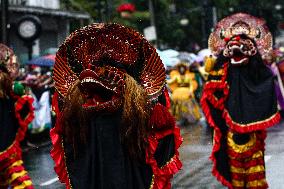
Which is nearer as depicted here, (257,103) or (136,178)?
(136,178)

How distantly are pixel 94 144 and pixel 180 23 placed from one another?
3909 cm

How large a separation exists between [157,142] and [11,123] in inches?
158

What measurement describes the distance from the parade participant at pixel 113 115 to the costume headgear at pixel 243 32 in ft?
13.1

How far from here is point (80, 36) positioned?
4.95 m

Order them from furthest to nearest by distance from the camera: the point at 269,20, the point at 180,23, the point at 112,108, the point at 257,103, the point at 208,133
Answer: the point at 269,20 → the point at 180,23 → the point at 208,133 → the point at 257,103 → the point at 112,108

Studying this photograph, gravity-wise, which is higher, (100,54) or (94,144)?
(100,54)

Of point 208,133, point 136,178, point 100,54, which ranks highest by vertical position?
point 100,54

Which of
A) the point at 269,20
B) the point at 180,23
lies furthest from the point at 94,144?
the point at 269,20

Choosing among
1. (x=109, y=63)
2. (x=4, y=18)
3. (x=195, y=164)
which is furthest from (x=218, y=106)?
(x=4, y=18)

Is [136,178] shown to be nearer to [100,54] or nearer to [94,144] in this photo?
[94,144]

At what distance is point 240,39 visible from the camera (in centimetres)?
856

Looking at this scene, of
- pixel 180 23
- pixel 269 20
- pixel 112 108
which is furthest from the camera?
pixel 269 20

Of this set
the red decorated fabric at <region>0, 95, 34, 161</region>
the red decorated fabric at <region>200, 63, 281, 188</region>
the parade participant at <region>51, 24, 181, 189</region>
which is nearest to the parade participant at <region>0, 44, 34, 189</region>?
the red decorated fabric at <region>0, 95, 34, 161</region>

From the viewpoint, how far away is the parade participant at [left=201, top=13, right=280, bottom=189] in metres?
8.42
